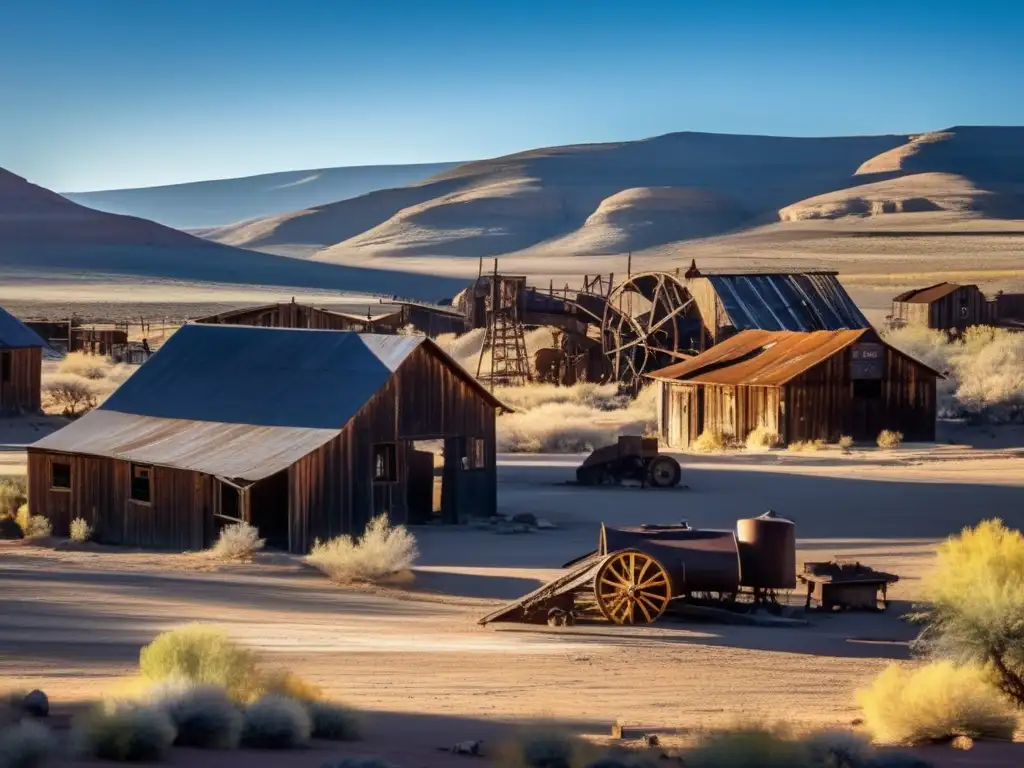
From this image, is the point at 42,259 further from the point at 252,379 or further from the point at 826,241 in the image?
the point at 252,379

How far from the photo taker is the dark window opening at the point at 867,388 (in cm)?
4056

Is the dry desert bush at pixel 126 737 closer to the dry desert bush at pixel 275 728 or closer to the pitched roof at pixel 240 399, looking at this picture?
the dry desert bush at pixel 275 728

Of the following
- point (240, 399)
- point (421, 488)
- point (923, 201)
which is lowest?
point (421, 488)

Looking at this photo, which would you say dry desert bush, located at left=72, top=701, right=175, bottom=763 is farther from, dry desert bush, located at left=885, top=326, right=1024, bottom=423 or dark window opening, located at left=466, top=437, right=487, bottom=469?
dry desert bush, located at left=885, top=326, right=1024, bottom=423

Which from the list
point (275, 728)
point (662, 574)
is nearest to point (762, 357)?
point (662, 574)

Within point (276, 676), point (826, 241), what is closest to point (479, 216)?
point (826, 241)

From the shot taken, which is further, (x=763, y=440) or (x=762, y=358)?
(x=762, y=358)

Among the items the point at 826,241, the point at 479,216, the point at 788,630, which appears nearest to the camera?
the point at 788,630

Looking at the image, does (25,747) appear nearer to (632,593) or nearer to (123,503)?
(632,593)

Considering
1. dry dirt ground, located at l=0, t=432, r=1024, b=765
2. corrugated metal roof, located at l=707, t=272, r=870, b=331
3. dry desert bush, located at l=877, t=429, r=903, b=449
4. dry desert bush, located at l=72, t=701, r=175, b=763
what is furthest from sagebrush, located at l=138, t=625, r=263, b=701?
corrugated metal roof, located at l=707, t=272, r=870, b=331

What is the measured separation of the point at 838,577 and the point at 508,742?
34.1 ft

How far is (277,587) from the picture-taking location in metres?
21.0

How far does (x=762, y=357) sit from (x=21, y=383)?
64.1 ft

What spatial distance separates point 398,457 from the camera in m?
27.2
